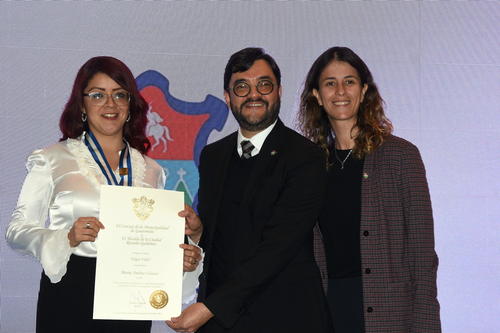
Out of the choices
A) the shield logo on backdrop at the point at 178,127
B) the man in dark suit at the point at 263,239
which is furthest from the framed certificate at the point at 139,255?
the shield logo on backdrop at the point at 178,127

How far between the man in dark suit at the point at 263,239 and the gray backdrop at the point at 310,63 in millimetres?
2309

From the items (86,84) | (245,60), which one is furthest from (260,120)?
(86,84)

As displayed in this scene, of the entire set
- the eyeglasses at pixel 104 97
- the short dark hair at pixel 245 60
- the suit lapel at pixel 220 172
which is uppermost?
the short dark hair at pixel 245 60

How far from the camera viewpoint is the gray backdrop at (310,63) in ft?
15.3

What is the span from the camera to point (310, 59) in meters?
4.89

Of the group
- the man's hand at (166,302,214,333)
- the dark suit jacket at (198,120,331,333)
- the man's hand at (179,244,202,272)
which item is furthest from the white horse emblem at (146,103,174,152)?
the man's hand at (166,302,214,333)

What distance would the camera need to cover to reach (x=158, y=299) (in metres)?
2.43

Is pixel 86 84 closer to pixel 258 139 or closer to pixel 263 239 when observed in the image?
pixel 258 139

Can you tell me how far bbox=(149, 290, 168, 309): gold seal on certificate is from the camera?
242 centimetres

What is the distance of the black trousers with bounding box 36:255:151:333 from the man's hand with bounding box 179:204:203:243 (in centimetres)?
37

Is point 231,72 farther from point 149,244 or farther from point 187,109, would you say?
point 187,109

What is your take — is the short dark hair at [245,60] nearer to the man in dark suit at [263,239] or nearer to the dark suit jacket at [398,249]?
the man in dark suit at [263,239]

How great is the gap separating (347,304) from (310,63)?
8.52ft

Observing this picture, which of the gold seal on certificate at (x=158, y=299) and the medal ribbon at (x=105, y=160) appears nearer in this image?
the gold seal on certificate at (x=158, y=299)
